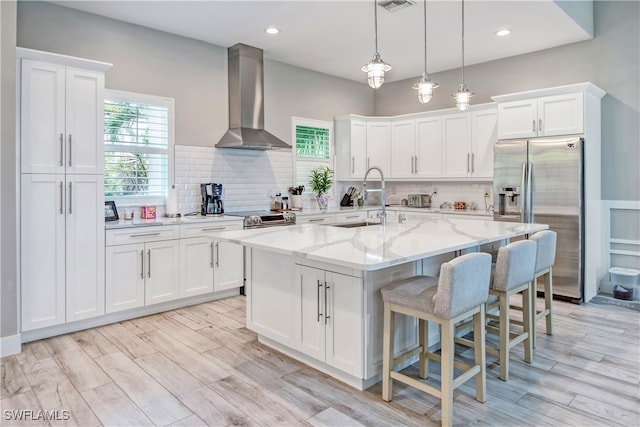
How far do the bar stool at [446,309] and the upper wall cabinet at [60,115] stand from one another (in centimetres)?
283

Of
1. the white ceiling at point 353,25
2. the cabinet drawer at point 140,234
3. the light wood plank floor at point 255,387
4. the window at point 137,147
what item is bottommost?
the light wood plank floor at point 255,387

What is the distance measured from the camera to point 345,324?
256cm

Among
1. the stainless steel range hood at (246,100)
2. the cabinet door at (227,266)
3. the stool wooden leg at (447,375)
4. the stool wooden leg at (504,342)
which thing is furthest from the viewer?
the stainless steel range hood at (246,100)

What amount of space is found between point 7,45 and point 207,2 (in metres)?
1.67

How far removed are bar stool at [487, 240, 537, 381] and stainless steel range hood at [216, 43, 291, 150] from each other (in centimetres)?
319

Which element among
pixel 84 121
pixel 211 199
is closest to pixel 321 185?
pixel 211 199

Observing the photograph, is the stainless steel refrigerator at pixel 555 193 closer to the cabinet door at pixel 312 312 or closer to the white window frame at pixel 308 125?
the white window frame at pixel 308 125

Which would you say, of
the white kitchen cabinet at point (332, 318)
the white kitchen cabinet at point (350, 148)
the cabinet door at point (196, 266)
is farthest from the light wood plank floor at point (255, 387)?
the white kitchen cabinet at point (350, 148)

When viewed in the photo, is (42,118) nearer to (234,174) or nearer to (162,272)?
(162,272)

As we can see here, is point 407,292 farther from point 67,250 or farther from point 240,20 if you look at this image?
point 240,20

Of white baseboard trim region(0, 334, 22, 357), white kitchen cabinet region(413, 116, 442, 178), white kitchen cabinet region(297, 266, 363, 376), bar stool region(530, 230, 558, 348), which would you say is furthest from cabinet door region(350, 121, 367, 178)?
white baseboard trim region(0, 334, 22, 357)

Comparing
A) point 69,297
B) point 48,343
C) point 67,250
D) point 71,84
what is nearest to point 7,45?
point 71,84

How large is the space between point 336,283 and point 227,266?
2.34m

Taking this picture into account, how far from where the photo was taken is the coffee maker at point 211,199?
488cm
